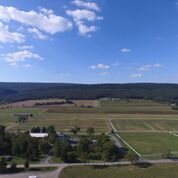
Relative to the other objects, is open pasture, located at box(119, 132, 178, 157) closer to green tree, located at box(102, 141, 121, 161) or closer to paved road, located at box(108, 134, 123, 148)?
paved road, located at box(108, 134, 123, 148)

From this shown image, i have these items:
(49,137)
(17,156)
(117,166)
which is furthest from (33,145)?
(117,166)

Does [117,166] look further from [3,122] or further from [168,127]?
[3,122]

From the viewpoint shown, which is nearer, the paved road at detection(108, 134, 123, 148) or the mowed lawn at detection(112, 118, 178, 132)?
the paved road at detection(108, 134, 123, 148)

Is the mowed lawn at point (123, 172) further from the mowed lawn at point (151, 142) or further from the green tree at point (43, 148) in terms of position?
the green tree at point (43, 148)

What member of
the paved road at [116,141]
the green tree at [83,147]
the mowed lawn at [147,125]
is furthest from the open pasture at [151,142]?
the green tree at [83,147]

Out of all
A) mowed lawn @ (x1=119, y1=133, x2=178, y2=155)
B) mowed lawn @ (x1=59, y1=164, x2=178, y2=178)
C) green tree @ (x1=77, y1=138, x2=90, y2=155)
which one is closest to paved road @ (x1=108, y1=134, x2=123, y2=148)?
mowed lawn @ (x1=119, y1=133, x2=178, y2=155)
